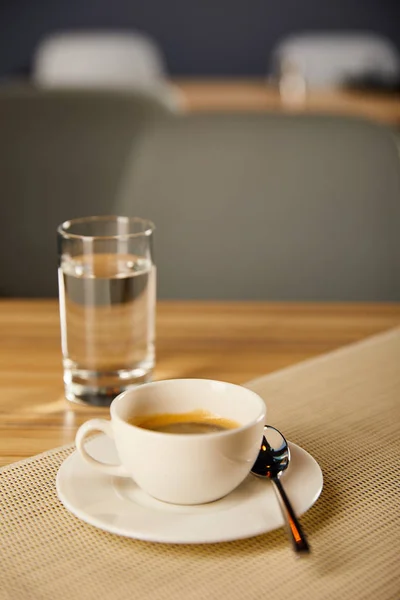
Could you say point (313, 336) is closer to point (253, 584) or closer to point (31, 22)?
point (253, 584)

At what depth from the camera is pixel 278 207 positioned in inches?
49.4

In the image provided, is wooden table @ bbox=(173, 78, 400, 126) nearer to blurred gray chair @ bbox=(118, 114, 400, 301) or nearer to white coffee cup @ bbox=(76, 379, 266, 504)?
blurred gray chair @ bbox=(118, 114, 400, 301)

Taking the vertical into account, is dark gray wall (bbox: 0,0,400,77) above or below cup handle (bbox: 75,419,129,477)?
below

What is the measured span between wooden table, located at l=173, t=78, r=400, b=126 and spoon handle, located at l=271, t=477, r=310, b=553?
2.15 metres

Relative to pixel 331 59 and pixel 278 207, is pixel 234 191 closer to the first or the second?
pixel 278 207

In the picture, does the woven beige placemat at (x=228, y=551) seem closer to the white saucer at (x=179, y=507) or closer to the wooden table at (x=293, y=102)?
the white saucer at (x=179, y=507)

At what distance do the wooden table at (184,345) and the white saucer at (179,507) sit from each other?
104mm

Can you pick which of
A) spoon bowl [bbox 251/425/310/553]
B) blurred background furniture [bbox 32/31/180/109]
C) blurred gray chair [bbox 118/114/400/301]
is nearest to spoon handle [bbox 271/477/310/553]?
spoon bowl [bbox 251/425/310/553]

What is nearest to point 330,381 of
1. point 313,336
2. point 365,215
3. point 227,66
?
point 313,336

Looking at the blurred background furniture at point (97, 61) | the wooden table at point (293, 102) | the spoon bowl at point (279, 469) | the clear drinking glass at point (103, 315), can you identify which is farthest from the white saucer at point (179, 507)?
the blurred background furniture at point (97, 61)

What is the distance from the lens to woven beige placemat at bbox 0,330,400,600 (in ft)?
1.35

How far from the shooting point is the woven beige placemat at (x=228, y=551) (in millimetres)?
411

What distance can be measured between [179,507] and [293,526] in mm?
64

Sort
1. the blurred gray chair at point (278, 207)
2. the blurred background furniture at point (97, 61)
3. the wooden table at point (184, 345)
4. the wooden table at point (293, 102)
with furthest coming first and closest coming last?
the blurred background furniture at point (97, 61), the wooden table at point (293, 102), the blurred gray chair at point (278, 207), the wooden table at point (184, 345)
